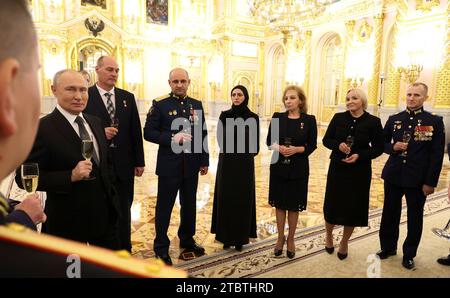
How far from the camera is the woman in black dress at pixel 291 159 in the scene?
10.7 ft

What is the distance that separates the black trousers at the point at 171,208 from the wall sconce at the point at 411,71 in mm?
9282

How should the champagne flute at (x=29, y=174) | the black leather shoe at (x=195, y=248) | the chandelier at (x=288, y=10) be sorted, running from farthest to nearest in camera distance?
1. the chandelier at (x=288, y=10)
2. the black leather shoe at (x=195, y=248)
3. the champagne flute at (x=29, y=174)

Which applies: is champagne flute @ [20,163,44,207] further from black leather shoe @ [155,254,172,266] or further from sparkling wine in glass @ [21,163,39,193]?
black leather shoe @ [155,254,172,266]

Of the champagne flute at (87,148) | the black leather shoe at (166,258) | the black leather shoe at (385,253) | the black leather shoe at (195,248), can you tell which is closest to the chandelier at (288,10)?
the black leather shoe at (385,253)

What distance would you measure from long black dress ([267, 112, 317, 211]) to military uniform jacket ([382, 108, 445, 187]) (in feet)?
2.90

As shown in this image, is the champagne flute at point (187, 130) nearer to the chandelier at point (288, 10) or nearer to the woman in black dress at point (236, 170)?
the woman in black dress at point (236, 170)

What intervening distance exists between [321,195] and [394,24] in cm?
911

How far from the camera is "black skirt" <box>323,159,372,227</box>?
3.20 metres

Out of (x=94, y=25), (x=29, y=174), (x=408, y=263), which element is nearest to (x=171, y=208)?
(x=29, y=174)

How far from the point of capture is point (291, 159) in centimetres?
328

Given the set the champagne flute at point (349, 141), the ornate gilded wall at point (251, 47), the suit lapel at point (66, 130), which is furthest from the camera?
the ornate gilded wall at point (251, 47)

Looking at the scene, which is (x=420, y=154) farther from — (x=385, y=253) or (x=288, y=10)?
(x=288, y=10)

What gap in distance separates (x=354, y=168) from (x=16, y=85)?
3.16 meters

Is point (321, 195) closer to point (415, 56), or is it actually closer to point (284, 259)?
point (284, 259)
